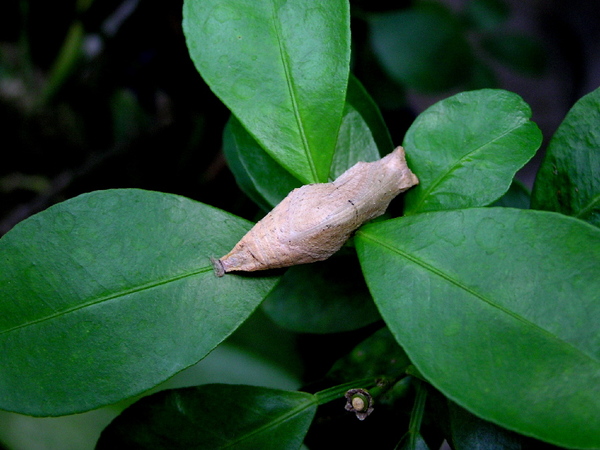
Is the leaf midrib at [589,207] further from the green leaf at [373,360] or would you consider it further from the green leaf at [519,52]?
the green leaf at [519,52]

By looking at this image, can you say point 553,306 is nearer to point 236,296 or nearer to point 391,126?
point 236,296

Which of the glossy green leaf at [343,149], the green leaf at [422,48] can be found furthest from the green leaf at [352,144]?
the green leaf at [422,48]

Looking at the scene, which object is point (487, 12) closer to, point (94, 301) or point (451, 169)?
point (451, 169)

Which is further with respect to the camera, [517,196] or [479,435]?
[517,196]

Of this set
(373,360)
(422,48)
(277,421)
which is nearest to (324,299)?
(373,360)

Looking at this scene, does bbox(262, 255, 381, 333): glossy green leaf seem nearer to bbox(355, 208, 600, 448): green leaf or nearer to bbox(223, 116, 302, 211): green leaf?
bbox(223, 116, 302, 211): green leaf
